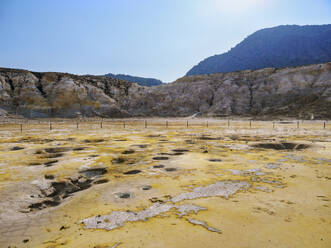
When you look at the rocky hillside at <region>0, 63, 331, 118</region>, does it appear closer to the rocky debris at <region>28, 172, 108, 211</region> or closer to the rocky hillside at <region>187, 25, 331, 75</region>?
the rocky debris at <region>28, 172, 108, 211</region>

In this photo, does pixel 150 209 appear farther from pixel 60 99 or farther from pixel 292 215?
pixel 60 99

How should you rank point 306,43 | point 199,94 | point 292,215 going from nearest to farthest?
1. point 292,215
2. point 199,94
3. point 306,43

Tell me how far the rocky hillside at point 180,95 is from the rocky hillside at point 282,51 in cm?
11467

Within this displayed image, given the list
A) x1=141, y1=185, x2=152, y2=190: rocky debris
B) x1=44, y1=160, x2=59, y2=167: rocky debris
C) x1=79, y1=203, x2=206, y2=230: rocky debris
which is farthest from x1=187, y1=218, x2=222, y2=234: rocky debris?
x1=44, y1=160, x2=59, y2=167: rocky debris

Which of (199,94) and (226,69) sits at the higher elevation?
(226,69)

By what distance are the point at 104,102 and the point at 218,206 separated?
6296 centimetres

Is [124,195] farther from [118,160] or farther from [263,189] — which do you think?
[118,160]

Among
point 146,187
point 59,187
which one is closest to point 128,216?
point 146,187

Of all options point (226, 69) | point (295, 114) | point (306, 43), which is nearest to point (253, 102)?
point (295, 114)

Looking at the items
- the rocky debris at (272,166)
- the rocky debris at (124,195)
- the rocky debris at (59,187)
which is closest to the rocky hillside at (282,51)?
the rocky debris at (272,166)

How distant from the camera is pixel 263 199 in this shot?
5742mm

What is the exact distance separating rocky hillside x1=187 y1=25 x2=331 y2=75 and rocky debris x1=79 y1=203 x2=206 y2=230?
18354cm

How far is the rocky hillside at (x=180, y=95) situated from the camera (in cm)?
5516

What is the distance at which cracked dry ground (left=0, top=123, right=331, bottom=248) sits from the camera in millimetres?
4121
